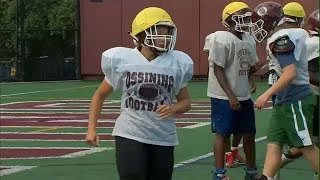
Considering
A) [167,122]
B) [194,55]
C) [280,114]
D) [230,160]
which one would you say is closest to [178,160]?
[230,160]

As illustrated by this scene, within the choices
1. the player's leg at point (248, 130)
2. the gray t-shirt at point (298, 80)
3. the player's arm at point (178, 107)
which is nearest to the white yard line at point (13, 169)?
the player's leg at point (248, 130)

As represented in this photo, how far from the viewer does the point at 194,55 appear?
3244 cm

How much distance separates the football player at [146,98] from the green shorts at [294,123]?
4.91 feet

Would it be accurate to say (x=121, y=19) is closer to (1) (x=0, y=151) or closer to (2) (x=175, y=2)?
(2) (x=175, y=2)

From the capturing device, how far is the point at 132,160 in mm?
5883

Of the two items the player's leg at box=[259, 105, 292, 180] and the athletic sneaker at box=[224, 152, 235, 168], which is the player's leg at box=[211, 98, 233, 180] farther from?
the athletic sneaker at box=[224, 152, 235, 168]

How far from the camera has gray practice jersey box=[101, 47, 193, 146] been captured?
5.95m

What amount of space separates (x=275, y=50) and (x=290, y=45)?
137mm

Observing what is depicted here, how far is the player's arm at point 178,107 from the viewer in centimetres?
593

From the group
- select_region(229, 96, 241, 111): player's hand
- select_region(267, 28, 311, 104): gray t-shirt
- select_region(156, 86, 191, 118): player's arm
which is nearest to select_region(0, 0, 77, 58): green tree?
select_region(229, 96, 241, 111): player's hand

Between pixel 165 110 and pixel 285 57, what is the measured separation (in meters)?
1.56

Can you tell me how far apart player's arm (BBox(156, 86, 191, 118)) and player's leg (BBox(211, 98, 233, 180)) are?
2366 mm

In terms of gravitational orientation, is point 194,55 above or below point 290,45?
below

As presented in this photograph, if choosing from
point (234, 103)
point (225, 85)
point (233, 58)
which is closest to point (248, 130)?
point (234, 103)
